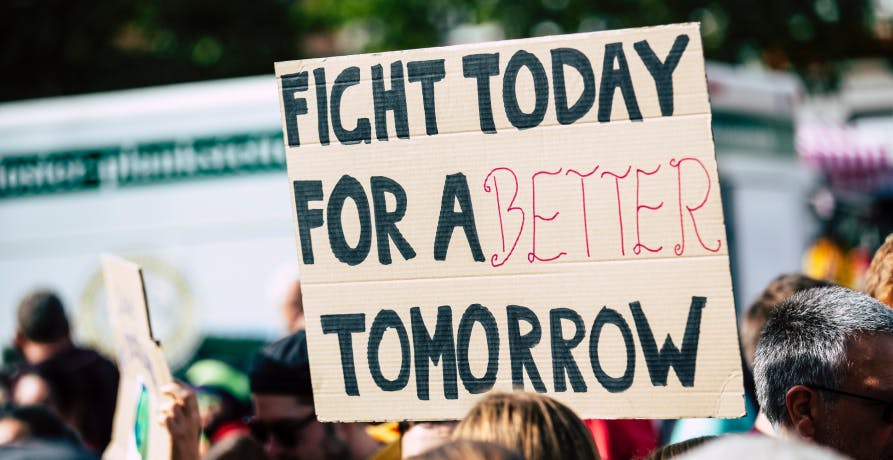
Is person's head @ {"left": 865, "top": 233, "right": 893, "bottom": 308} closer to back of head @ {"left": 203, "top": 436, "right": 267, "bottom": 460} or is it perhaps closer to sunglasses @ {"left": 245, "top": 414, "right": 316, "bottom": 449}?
sunglasses @ {"left": 245, "top": 414, "right": 316, "bottom": 449}

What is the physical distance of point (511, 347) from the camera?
267cm

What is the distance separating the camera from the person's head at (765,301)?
3691mm

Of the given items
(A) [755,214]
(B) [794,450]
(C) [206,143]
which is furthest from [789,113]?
(B) [794,450]

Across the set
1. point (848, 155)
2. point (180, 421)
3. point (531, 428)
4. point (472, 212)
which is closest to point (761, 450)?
point (531, 428)

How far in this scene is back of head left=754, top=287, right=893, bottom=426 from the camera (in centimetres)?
250

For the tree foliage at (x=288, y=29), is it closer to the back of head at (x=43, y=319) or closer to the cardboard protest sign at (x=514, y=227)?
the back of head at (x=43, y=319)

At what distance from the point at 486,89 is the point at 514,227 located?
34 cm

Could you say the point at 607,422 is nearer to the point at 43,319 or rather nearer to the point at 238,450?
the point at 238,450

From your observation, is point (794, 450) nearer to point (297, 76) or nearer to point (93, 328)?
point (297, 76)

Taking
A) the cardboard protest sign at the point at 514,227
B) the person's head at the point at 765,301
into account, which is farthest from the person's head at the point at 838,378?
the person's head at the point at 765,301

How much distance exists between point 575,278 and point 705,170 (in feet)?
1.28

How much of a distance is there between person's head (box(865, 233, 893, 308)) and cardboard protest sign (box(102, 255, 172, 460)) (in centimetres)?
209

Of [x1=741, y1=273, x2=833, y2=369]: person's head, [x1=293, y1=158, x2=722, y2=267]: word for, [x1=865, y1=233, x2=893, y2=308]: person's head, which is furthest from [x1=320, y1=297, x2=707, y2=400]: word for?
[x1=741, y1=273, x2=833, y2=369]: person's head

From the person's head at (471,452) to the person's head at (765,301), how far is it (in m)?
1.94
